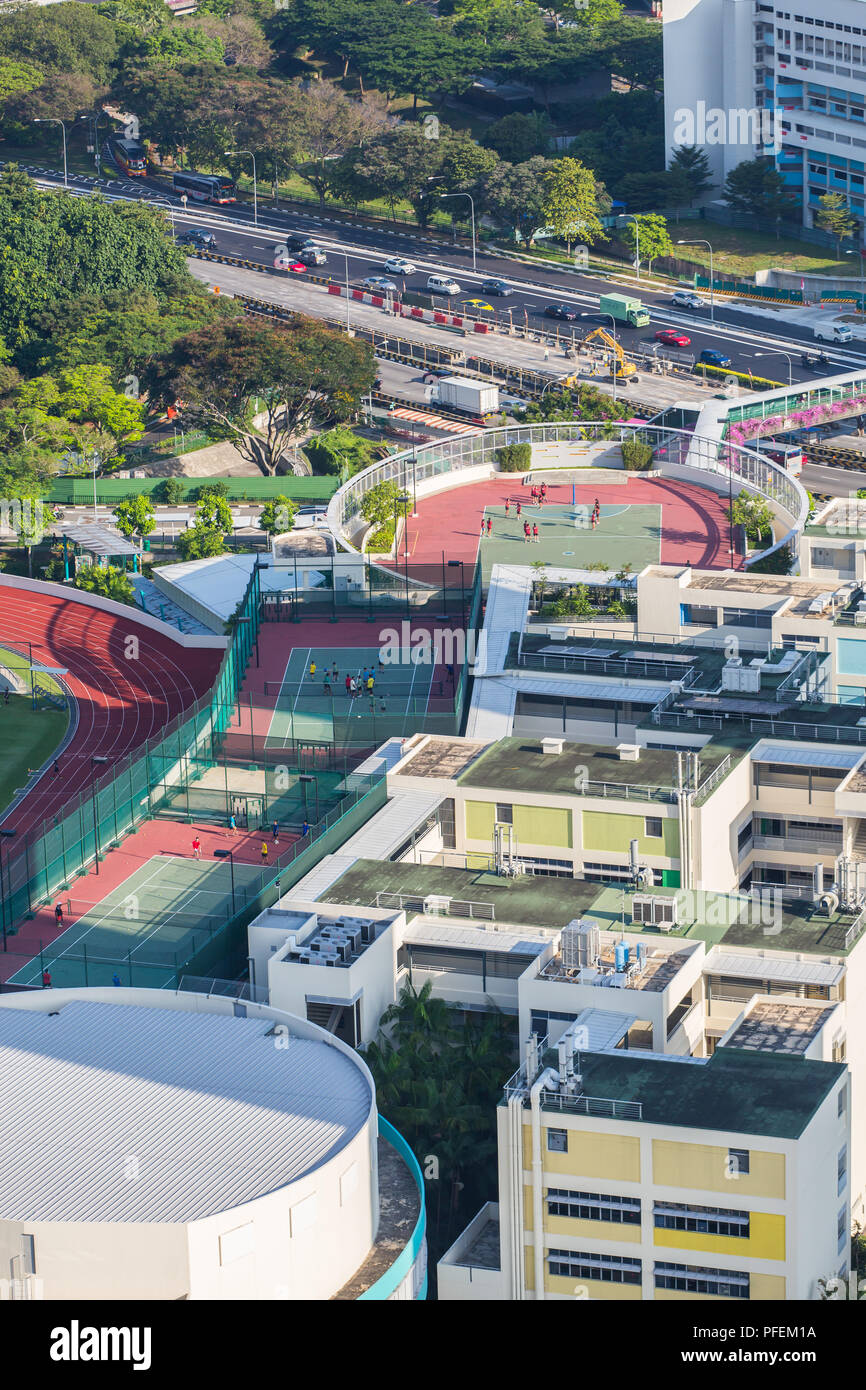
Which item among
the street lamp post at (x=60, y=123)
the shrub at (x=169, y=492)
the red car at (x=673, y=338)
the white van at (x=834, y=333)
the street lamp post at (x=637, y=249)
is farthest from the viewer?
the street lamp post at (x=60, y=123)

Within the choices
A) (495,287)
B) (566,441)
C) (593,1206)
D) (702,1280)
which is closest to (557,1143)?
(593,1206)

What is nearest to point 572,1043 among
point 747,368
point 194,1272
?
point 194,1272

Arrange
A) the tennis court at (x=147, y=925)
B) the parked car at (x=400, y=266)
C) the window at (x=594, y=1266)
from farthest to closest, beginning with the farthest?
1. the parked car at (x=400, y=266)
2. the tennis court at (x=147, y=925)
3. the window at (x=594, y=1266)

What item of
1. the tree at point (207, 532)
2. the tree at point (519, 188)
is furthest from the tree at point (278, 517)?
the tree at point (519, 188)

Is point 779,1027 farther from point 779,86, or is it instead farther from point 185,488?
point 779,86

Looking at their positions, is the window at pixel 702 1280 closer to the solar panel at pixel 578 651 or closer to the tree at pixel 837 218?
the solar panel at pixel 578 651

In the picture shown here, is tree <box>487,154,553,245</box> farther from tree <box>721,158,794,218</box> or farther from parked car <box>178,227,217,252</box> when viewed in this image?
parked car <box>178,227,217,252</box>

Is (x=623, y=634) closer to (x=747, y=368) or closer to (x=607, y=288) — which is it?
(x=747, y=368)
